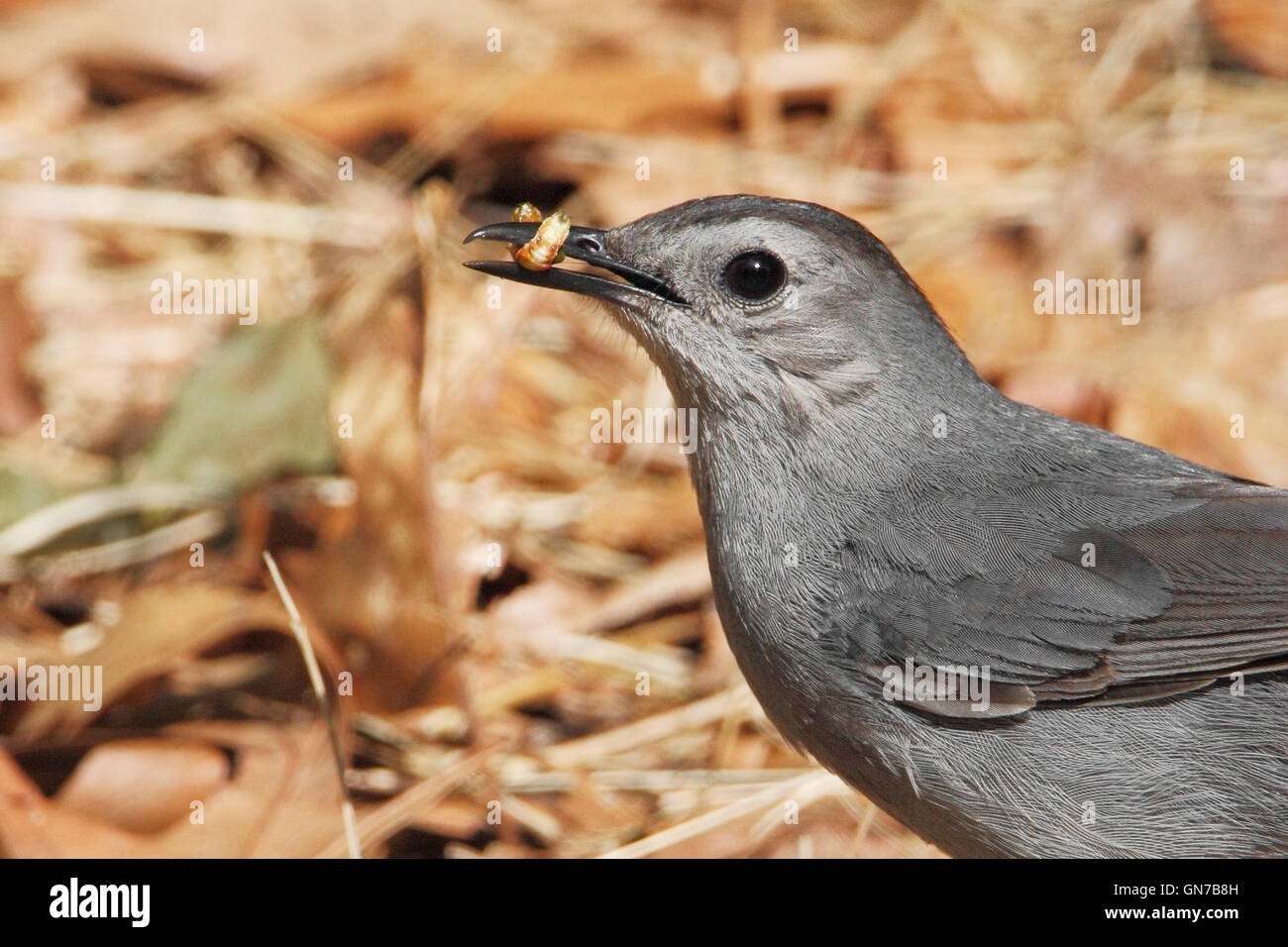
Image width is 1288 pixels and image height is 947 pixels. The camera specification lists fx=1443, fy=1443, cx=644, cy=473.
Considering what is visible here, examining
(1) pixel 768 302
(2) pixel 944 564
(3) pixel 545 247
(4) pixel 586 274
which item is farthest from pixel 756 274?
(2) pixel 944 564

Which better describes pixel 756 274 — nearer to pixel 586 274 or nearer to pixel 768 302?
pixel 768 302

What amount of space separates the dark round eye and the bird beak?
147 mm

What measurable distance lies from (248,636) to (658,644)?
140 centimetres

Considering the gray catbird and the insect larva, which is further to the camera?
the insect larva

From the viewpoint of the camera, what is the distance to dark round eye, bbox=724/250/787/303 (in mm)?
3416

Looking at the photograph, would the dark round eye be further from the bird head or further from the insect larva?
the insect larva

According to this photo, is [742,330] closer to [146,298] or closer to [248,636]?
[248,636]

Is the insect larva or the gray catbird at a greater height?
the insect larva

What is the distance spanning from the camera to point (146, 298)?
667 cm

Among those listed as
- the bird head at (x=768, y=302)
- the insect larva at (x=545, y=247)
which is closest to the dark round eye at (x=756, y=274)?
the bird head at (x=768, y=302)

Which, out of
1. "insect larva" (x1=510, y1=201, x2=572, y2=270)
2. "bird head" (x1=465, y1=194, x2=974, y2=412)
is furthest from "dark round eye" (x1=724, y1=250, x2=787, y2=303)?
"insect larva" (x1=510, y1=201, x2=572, y2=270)

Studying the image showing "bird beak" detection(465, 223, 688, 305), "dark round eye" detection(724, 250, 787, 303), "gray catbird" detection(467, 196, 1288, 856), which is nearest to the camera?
"gray catbird" detection(467, 196, 1288, 856)

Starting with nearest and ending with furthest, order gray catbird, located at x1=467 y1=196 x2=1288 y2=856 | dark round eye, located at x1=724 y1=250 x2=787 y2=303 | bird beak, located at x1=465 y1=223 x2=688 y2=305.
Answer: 1. gray catbird, located at x1=467 y1=196 x2=1288 y2=856
2. dark round eye, located at x1=724 y1=250 x2=787 y2=303
3. bird beak, located at x1=465 y1=223 x2=688 y2=305

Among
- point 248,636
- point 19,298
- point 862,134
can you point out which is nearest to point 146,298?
point 19,298
